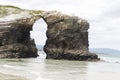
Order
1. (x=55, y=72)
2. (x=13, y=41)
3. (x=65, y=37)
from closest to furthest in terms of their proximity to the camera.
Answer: (x=55, y=72)
(x=13, y=41)
(x=65, y=37)

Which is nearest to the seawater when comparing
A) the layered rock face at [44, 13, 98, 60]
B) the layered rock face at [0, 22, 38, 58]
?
the layered rock face at [0, 22, 38, 58]

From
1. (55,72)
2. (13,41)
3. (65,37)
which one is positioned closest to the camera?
(55,72)

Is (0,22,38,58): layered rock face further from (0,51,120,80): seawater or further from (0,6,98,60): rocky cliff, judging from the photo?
(0,51,120,80): seawater

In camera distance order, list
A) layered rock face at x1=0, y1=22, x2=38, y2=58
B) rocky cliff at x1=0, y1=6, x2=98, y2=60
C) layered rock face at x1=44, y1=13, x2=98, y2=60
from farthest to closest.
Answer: layered rock face at x1=44, y1=13, x2=98, y2=60
rocky cliff at x1=0, y1=6, x2=98, y2=60
layered rock face at x1=0, y1=22, x2=38, y2=58

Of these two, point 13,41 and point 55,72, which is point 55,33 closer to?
point 13,41

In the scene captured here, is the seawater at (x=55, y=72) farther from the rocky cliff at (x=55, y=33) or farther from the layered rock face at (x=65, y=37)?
the layered rock face at (x=65, y=37)

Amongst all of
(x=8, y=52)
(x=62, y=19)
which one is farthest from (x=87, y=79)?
(x=62, y=19)

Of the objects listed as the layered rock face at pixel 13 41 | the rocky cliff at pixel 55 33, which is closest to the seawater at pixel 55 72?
the layered rock face at pixel 13 41

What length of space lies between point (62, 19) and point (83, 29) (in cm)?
437

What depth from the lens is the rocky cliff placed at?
6456 cm

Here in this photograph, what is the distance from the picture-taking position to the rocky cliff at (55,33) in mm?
64562

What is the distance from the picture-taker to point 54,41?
66.7 metres

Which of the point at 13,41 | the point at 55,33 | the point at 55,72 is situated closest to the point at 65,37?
the point at 55,33

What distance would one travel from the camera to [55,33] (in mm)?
66438
